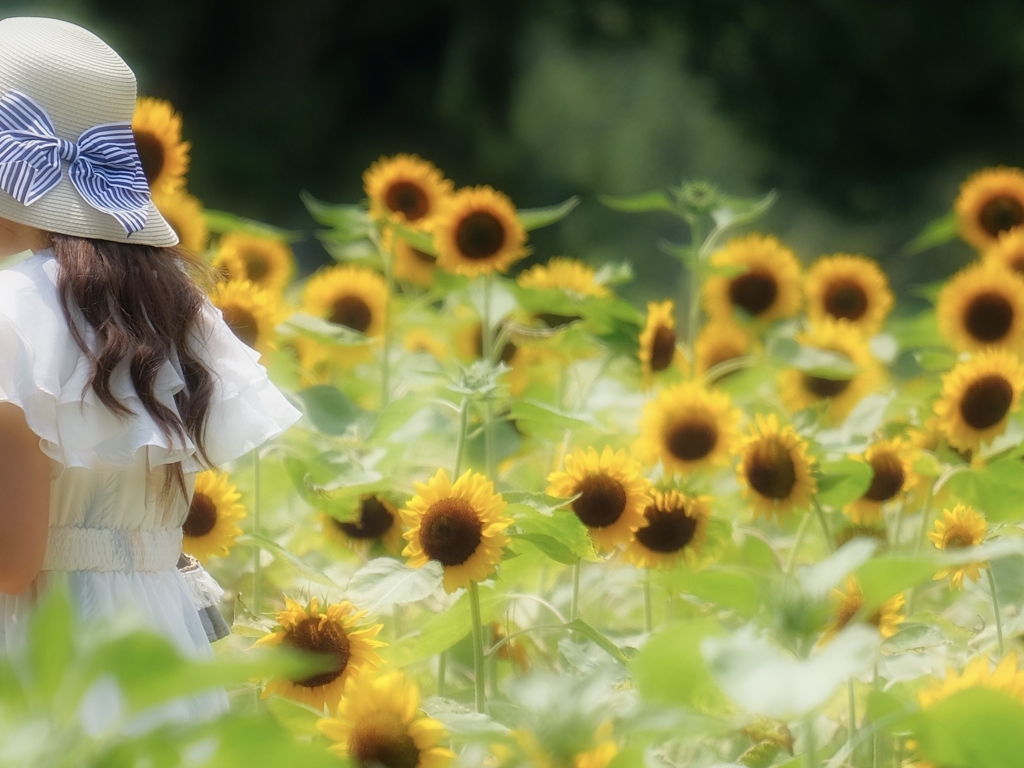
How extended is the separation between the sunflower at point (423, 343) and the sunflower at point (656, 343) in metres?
0.40

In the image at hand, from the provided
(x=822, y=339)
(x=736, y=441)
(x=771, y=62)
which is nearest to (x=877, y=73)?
(x=771, y=62)

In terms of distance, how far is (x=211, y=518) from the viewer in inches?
43.3

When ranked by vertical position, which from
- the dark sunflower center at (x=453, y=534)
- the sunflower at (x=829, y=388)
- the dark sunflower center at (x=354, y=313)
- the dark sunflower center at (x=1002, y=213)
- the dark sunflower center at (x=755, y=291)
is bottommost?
the dark sunflower center at (x=453, y=534)

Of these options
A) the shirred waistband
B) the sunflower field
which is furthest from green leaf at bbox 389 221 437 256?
the shirred waistband

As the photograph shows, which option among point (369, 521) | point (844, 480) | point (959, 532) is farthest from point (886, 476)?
point (369, 521)

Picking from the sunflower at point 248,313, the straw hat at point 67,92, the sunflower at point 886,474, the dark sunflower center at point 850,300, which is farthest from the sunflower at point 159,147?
the dark sunflower center at point 850,300

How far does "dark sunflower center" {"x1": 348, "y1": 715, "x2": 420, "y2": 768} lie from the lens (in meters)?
0.73

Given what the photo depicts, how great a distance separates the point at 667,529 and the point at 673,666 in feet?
1.71

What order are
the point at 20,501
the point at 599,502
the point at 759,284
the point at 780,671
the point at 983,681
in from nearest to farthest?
the point at 780,671 < the point at 983,681 < the point at 20,501 < the point at 599,502 < the point at 759,284

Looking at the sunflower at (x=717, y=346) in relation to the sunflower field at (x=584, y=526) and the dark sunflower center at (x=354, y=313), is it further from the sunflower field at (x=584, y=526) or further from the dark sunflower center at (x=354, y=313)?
A: the dark sunflower center at (x=354, y=313)

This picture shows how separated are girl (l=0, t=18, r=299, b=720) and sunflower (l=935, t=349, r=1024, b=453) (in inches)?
24.7

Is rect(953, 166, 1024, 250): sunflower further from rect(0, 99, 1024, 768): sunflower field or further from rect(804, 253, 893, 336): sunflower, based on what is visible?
rect(804, 253, 893, 336): sunflower

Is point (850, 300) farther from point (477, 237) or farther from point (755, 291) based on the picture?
point (477, 237)

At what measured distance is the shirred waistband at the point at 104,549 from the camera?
3.00 feet
